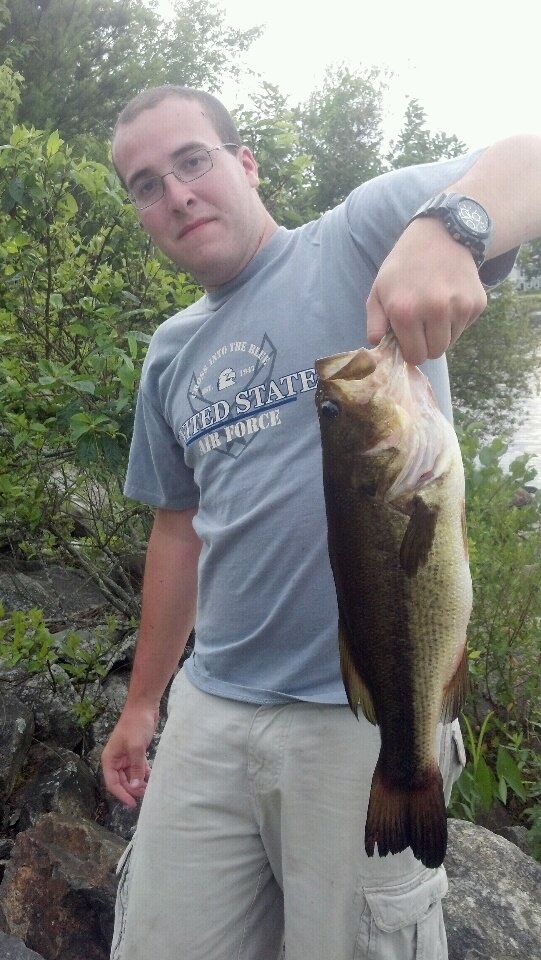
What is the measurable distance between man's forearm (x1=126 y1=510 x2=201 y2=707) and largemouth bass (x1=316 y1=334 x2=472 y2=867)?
0.87 metres

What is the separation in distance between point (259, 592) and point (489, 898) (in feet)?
4.93

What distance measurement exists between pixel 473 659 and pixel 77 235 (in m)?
2.46

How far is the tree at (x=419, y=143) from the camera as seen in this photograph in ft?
40.1

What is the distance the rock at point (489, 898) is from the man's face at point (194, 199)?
2028mm

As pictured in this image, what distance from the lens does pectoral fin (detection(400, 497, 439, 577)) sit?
1441 millimetres

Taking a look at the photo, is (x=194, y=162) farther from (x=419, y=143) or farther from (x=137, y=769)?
(x=419, y=143)

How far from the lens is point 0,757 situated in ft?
11.9

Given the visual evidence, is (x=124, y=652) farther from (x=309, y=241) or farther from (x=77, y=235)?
(x=309, y=241)

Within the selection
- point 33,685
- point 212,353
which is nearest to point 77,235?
point 212,353

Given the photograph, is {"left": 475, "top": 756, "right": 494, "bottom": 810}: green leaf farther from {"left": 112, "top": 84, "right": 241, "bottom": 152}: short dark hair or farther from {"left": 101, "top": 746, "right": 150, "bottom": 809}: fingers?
{"left": 112, "top": 84, "right": 241, "bottom": 152}: short dark hair

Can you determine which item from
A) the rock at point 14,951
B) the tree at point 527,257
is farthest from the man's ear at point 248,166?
the rock at point 14,951

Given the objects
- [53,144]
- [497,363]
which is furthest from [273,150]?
[497,363]

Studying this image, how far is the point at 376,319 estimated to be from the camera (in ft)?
4.35

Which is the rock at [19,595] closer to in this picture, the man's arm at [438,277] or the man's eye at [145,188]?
the man's eye at [145,188]
